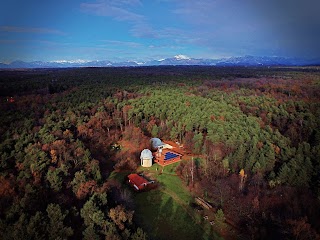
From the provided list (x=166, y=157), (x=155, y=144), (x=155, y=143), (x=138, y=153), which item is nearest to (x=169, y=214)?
(x=166, y=157)

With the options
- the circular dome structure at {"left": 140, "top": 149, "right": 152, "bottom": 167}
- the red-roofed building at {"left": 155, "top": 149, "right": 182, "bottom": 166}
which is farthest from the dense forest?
the red-roofed building at {"left": 155, "top": 149, "right": 182, "bottom": 166}

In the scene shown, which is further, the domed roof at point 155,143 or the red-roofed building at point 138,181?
the domed roof at point 155,143

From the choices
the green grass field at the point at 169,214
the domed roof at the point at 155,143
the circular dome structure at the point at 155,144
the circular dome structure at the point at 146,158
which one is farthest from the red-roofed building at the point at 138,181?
the domed roof at the point at 155,143

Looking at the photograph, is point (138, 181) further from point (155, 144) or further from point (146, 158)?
point (155, 144)

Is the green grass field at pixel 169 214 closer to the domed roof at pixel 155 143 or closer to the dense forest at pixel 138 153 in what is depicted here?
the dense forest at pixel 138 153

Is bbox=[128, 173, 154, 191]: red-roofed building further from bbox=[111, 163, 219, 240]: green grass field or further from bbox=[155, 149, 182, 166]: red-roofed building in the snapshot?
bbox=[155, 149, 182, 166]: red-roofed building

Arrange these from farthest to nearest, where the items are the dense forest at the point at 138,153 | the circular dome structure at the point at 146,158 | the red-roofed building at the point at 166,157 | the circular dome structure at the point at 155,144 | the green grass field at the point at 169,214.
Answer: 1. the circular dome structure at the point at 155,144
2. the red-roofed building at the point at 166,157
3. the circular dome structure at the point at 146,158
4. the green grass field at the point at 169,214
5. the dense forest at the point at 138,153

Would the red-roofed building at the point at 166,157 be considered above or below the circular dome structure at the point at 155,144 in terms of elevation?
below
